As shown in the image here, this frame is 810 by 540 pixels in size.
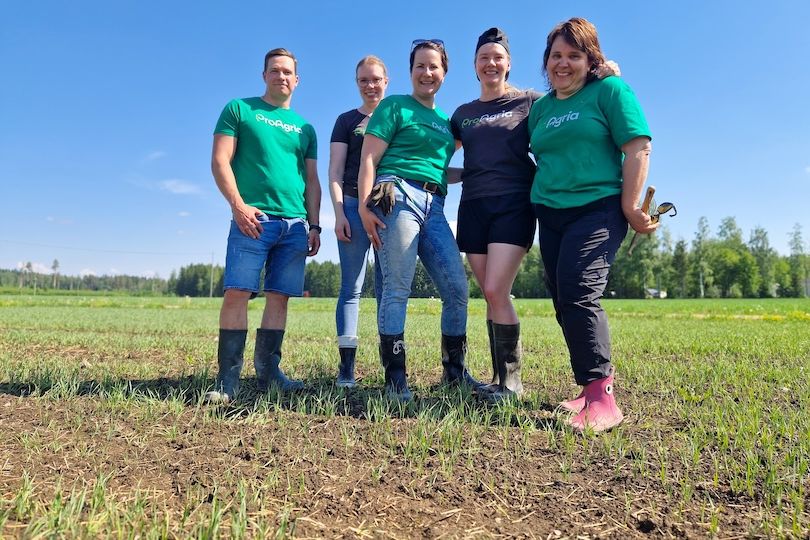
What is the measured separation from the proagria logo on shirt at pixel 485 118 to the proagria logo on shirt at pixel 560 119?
1.55ft

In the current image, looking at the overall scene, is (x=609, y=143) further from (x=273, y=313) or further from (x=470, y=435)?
(x=273, y=313)

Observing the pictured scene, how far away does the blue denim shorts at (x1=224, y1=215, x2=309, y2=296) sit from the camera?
3.56 meters

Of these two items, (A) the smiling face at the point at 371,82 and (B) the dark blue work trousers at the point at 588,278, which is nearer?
(B) the dark blue work trousers at the point at 588,278

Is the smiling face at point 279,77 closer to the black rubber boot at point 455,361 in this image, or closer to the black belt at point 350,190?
the black belt at point 350,190

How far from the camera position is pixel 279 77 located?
3777 millimetres

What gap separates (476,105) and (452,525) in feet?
9.59

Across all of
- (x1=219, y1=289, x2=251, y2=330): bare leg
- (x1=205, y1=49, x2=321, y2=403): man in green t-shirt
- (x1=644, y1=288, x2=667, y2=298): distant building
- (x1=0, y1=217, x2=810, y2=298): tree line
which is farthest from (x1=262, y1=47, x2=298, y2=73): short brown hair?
(x1=644, y1=288, x2=667, y2=298): distant building

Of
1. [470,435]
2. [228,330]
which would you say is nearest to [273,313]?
[228,330]

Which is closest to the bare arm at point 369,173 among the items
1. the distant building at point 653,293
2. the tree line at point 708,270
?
the tree line at point 708,270

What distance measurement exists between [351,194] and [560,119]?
177cm

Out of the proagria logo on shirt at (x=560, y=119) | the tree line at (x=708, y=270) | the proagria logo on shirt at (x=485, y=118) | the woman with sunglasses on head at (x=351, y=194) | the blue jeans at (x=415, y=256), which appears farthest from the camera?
the tree line at (x=708, y=270)

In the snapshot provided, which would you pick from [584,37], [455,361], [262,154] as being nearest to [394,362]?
[455,361]

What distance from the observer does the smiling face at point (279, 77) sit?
3771 mm

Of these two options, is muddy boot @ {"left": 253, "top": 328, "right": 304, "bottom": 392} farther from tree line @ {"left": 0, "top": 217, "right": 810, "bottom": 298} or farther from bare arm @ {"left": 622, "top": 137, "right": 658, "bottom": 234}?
tree line @ {"left": 0, "top": 217, "right": 810, "bottom": 298}
